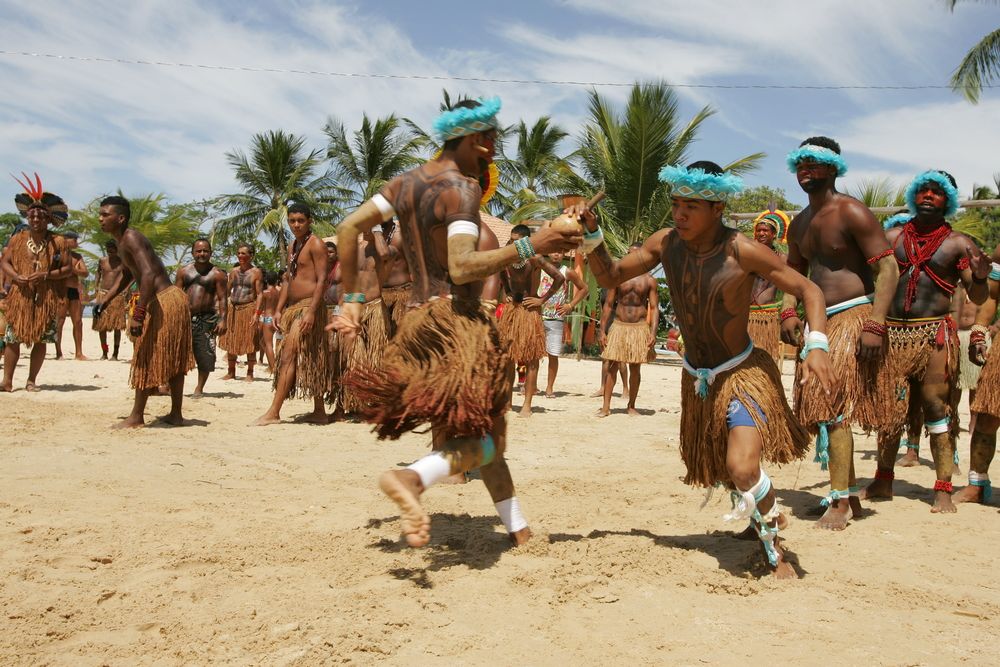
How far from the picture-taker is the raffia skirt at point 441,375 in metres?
3.23

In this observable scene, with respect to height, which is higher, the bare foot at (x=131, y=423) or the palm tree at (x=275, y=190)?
the palm tree at (x=275, y=190)

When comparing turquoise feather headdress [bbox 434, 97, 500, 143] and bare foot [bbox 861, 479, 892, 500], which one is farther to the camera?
bare foot [bbox 861, 479, 892, 500]

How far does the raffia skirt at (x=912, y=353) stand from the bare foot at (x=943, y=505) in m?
0.42

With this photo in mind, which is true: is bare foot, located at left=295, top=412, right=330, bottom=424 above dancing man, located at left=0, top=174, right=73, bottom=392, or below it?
below

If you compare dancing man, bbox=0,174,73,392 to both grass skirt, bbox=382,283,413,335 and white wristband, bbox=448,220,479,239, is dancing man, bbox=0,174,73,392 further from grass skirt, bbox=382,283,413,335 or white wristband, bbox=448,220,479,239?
white wristband, bbox=448,220,479,239

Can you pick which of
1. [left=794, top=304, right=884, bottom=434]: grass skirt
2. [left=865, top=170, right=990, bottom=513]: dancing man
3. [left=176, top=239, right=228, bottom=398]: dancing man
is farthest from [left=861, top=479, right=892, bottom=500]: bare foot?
[left=176, top=239, right=228, bottom=398]: dancing man

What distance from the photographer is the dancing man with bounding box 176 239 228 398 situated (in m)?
9.16

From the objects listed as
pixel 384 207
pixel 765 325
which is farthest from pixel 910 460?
pixel 384 207

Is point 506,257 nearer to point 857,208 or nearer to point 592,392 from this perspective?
point 857,208

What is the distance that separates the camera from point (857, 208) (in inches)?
170

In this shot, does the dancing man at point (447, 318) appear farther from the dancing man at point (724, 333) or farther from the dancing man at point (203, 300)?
the dancing man at point (203, 300)

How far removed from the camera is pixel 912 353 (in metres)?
4.78

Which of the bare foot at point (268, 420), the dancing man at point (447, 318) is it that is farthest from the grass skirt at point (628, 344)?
the dancing man at point (447, 318)

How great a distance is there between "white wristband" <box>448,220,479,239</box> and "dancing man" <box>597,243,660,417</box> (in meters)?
5.73
